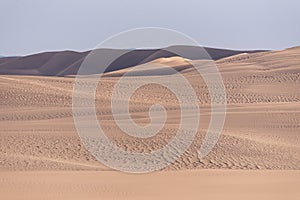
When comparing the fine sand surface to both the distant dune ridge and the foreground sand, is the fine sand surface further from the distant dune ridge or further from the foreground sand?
the distant dune ridge

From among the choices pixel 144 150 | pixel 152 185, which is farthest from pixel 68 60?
pixel 152 185

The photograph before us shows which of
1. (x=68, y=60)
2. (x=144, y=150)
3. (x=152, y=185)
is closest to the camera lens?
(x=152, y=185)

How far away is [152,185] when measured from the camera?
10.4 metres

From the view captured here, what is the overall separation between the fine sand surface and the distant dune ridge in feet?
155

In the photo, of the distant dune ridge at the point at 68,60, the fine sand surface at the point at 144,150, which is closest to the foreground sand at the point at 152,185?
the fine sand surface at the point at 144,150

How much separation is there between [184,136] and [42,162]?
151 inches

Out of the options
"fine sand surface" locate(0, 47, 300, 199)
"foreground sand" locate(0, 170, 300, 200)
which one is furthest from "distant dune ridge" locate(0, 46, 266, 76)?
"foreground sand" locate(0, 170, 300, 200)

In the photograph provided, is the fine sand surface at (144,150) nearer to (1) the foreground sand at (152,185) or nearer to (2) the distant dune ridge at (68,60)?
(1) the foreground sand at (152,185)

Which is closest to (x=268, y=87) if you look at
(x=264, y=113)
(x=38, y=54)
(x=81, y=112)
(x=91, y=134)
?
(x=264, y=113)

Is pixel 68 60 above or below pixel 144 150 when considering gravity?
above

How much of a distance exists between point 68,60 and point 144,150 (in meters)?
74.2

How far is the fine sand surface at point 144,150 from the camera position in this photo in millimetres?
9953

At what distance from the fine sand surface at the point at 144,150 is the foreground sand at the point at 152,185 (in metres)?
0.02

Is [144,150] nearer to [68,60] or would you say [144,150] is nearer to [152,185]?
[152,185]
